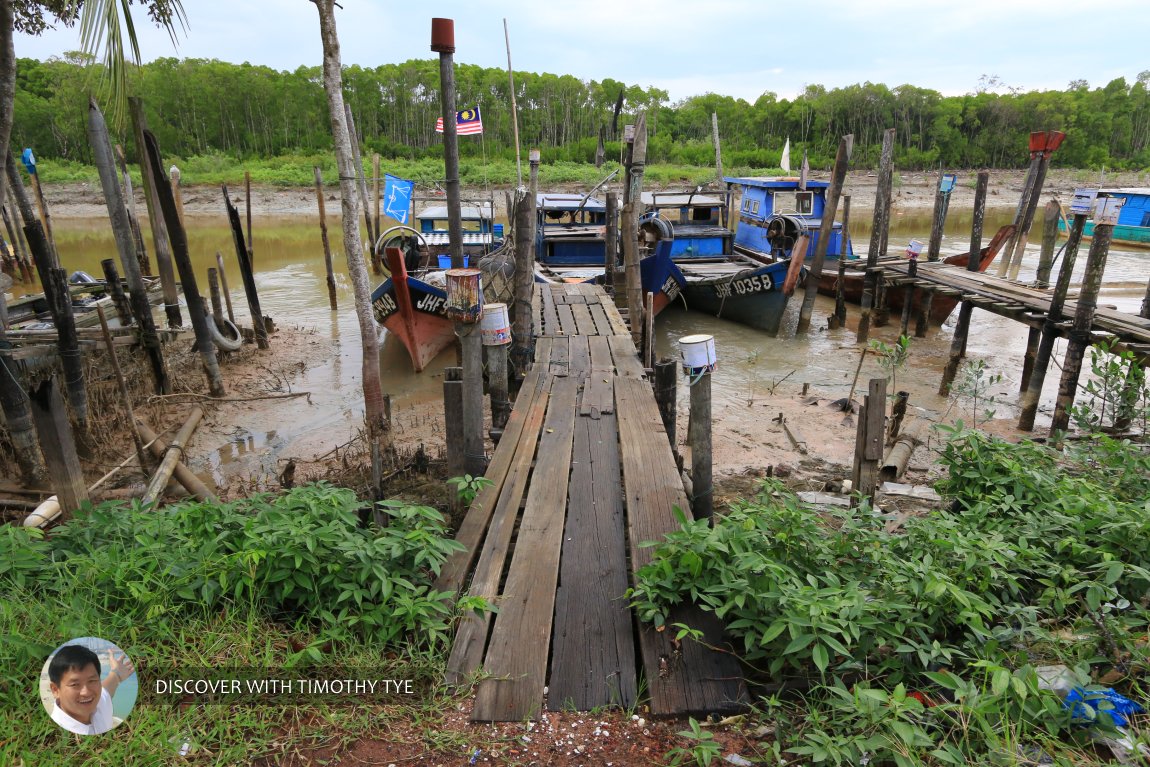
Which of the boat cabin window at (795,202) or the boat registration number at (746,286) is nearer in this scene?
the boat registration number at (746,286)

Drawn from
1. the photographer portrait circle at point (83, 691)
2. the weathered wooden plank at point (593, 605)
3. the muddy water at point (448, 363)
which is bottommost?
the muddy water at point (448, 363)

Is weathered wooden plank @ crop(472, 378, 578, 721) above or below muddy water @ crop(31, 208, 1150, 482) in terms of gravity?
above

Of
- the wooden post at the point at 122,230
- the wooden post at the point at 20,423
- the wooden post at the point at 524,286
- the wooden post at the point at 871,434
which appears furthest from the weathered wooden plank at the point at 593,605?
the wooden post at the point at 122,230

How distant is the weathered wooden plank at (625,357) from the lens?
6246 millimetres

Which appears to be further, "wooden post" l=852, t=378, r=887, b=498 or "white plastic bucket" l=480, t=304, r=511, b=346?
"white plastic bucket" l=480, t=304, r=511, b=346

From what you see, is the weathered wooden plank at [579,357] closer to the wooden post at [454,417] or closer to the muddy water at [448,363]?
the wooden post at [454,417]

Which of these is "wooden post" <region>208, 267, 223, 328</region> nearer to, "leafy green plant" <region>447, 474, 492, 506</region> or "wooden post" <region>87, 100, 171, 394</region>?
→ "wooden post" <region>87, 100, 171, 394</region>

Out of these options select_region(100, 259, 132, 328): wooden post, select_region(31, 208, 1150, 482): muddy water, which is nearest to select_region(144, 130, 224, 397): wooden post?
select_region(31, 208, 1150, 482): muddy water

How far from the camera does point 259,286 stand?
55.3ft

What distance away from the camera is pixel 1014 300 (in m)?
8.78

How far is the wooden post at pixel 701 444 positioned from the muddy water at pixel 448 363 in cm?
370

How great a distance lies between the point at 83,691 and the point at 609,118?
2164 inches

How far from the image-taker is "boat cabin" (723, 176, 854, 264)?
14500 millimetres

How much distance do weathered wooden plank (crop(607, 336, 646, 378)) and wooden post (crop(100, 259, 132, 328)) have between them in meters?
6.09
